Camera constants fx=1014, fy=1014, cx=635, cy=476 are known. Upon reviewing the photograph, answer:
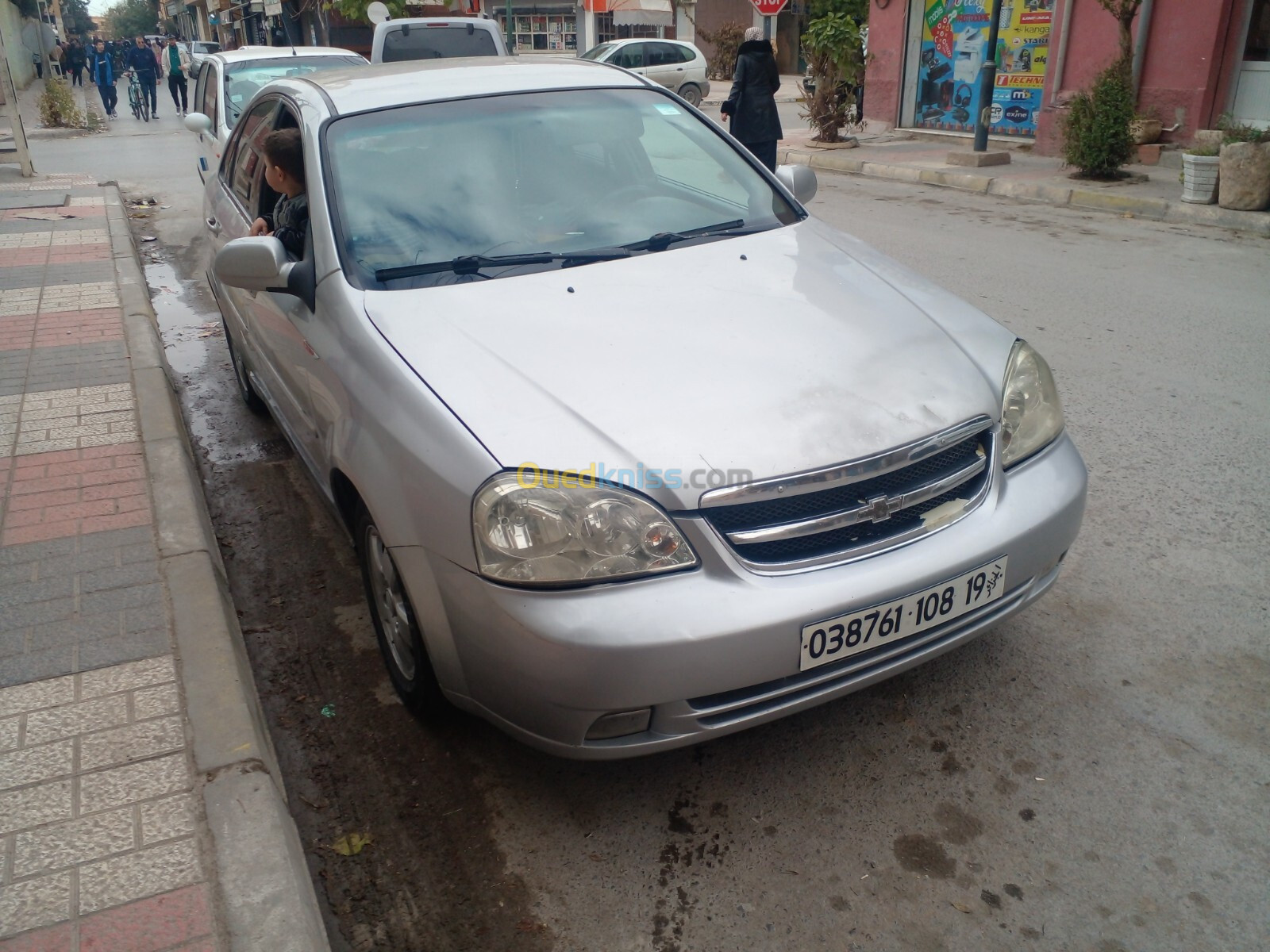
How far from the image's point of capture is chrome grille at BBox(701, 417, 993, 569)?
2.23m

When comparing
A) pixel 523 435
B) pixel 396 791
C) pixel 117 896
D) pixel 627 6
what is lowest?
pixel 396 791

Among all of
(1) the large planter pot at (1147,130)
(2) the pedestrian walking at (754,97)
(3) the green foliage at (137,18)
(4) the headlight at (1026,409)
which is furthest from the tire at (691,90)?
(3) the green foliage at (137,18)

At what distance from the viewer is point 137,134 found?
22.0m

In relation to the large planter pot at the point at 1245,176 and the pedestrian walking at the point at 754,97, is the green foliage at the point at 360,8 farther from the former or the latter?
the large planter pot at the point at 1245,176

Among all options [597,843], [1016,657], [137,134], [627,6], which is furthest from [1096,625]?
[627,6]

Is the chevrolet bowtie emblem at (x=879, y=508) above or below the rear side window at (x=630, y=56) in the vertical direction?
Answer: below

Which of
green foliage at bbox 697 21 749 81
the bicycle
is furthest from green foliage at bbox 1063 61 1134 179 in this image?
green foliage at bbox 697 21 749 81

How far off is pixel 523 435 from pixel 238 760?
1048 millimetres

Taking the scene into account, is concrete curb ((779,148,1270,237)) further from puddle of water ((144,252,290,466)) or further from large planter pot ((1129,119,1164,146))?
puddle of water ((144,252,290,466))

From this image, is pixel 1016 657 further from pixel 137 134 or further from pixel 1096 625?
pixel 137 134

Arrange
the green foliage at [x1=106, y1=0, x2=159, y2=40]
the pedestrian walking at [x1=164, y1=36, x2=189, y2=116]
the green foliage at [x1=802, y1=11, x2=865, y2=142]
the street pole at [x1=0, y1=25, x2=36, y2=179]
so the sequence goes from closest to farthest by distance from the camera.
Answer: the street pole at [x1=0, y1=25, x2=36, y2=179] < the green foliage at [x1=802, y1=11, x2=865, y2=142] < the pedestrian walking at [x1=164, y1=36, x2=189, y2=116] < the green foliage at [x1=106, y1=0, x2=159, y2=40]

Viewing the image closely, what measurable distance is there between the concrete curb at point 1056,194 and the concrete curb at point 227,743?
31.0ft

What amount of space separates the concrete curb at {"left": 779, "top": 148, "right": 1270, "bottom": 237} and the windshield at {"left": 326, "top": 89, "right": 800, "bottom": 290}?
7.80 m

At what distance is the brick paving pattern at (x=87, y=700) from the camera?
204cm
